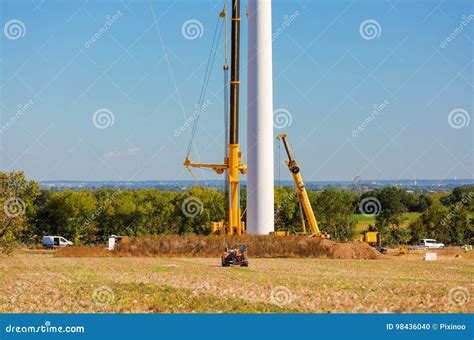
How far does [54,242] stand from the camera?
76.8m

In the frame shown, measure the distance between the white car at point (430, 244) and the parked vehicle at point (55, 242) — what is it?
3290 centimetres

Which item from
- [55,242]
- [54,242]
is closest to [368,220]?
[55,242]

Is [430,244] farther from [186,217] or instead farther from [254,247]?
[254,247]

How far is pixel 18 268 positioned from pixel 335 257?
19993 millimetres

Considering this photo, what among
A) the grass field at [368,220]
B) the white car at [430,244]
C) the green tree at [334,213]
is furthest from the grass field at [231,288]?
the grass field at [368,220]

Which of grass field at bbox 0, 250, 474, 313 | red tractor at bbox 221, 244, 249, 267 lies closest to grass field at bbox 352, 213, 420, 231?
red tractor at bbox 221, 244, 249, 267

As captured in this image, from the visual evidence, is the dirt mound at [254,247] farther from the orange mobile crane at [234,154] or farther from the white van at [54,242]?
the white van at [54,242]

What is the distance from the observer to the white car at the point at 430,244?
78850 mm

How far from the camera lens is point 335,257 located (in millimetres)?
52906

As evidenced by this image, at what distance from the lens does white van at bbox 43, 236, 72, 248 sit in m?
75.5

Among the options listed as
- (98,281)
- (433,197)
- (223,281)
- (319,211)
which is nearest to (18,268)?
(98,281)

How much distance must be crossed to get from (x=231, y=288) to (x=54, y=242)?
49.6 m

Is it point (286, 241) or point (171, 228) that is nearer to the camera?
point (286, 241)

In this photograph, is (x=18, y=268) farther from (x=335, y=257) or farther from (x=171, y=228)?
(x=171, y=228)
